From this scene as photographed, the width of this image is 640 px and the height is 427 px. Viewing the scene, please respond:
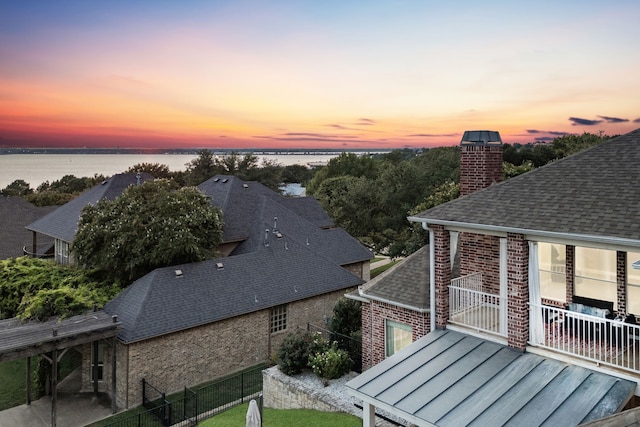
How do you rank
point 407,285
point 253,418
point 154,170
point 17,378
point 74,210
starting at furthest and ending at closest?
point 154,170 → point 74,210 → point 17,378 → point 407,285 → point 253,418

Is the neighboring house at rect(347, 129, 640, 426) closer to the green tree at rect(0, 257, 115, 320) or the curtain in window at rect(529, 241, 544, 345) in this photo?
the curtain in window at rect(529, 241, 544, 345)

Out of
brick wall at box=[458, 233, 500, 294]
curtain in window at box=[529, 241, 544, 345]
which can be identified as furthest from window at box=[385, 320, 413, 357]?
curtain in window at box=[529, 241, 544, 345]

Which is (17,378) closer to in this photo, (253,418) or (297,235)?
(253,418)

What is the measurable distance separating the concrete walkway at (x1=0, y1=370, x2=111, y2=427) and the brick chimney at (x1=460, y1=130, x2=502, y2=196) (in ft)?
50.7

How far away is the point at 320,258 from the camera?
980 inches

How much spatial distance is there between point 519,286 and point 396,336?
5.36 metres

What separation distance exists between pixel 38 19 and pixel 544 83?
37.0 meters

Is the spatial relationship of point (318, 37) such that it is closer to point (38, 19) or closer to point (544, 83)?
point (544, 83)

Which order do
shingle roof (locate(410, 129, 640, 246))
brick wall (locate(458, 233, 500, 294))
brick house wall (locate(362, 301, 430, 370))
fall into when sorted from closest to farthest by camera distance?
shingle roof (locate(410, 129, 640, 246)) < brick wall (locate(458, 233, 500, 294)) < brick house wall (locate(362, 301, 430, 370))

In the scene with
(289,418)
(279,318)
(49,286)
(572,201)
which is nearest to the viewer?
(572,201)

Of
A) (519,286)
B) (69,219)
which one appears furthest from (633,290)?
(69,219)

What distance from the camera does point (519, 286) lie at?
1002 cm

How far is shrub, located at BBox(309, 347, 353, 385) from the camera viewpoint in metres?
14.5

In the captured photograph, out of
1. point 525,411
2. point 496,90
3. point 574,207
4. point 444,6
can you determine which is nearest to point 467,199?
point 574,207
